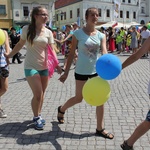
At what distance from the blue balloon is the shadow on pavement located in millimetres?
1237

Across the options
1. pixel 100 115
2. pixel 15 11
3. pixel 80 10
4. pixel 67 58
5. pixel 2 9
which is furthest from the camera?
pixel 80 10

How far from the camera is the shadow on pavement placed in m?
3.59

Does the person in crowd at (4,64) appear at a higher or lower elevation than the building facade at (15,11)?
lower

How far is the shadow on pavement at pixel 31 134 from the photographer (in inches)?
141

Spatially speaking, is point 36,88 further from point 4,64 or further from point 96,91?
point 96,91

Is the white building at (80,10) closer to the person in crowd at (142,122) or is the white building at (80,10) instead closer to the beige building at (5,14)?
the beige building at (5,14)

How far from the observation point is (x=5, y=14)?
144 feet

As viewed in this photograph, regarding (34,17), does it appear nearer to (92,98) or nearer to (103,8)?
(92,98)

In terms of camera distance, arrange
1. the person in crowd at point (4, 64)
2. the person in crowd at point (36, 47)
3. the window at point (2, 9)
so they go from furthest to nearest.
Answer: the window at point (2, 9)
the person in crowd at point (4, 64)
the person in crowd at point (36, 47)

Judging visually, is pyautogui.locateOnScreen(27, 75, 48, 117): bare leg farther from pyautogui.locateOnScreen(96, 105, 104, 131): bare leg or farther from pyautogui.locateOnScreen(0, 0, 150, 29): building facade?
pyautogui.locateOnScreen(0, 0, 150, 29): building facade

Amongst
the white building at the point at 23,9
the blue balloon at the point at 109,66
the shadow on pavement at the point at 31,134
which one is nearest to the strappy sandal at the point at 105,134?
the shadow on pavement at the point at 31,134

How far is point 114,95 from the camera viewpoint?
239 inches

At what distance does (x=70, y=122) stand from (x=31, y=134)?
0.74 m

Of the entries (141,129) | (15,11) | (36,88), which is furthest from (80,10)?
(141,129)
